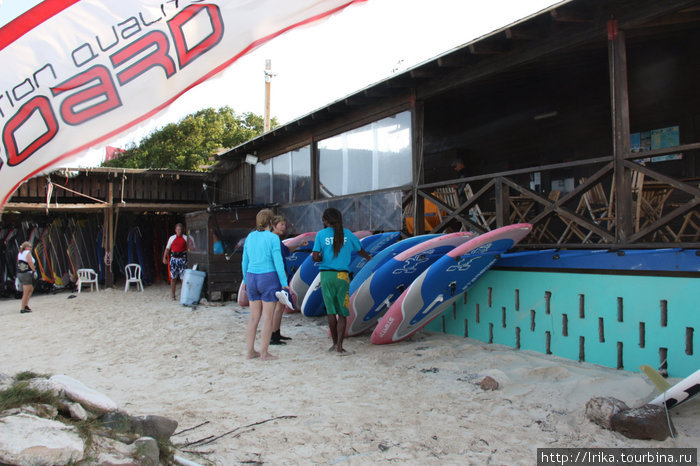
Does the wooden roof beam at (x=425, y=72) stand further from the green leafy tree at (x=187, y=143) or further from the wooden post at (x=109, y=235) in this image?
the green leafy tree at (x=187, y=143)

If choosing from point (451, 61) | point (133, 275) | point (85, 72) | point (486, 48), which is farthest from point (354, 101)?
point (133, 275)

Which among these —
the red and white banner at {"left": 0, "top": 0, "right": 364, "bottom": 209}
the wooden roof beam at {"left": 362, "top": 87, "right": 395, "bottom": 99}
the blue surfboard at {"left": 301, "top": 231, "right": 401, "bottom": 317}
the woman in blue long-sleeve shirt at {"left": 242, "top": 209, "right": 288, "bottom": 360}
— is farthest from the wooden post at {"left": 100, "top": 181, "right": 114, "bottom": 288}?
the red and white banner at {"left": 0, "top": 0, "right": 364, "bottom": 209}

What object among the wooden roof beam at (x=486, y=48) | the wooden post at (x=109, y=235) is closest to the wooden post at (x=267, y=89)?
the wooden post at (x=109, y=235)

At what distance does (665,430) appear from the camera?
2.99 meters

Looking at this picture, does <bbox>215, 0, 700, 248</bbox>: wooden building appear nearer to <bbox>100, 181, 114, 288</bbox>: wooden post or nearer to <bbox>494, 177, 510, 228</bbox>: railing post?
<bbox>494, 177, 510, 228</bbox>: railing post

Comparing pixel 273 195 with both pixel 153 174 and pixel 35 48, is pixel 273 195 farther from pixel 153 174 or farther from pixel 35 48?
pixel 35 48

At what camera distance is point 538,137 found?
8922 mm

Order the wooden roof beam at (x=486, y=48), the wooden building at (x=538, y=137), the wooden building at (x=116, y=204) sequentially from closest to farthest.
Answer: the wooden building at (x=538, y=137) < the wooden roof beam at (x=486, y=48) < the wooden building at (x=116, y=204)

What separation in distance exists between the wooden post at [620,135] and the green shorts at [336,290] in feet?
10.0

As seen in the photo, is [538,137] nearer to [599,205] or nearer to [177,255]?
[599,205]

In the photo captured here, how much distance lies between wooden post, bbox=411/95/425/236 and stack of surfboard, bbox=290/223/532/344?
3.81ft

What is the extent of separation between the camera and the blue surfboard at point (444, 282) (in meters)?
5.32

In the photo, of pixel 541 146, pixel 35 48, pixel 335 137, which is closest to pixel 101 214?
pixel 335 137

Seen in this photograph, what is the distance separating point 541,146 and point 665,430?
6768 mm
